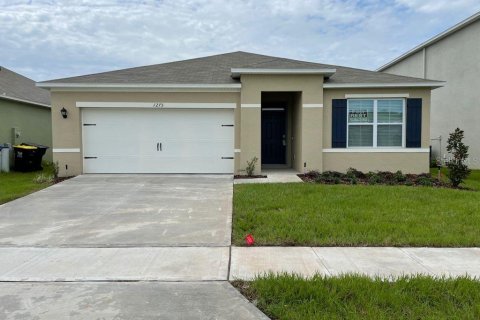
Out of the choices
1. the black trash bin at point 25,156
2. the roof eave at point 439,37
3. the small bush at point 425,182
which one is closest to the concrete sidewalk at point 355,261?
the small bush at point 425,182

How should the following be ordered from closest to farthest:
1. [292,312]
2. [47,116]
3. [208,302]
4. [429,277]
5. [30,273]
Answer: [292,312] → [208,302] → [429,277] → [30,273] → [47,116]

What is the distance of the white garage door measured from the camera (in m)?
13.2

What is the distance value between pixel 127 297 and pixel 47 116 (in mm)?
18431

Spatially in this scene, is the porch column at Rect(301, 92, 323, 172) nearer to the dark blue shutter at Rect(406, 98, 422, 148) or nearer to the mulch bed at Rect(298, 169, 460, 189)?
the mulch bed at Rect(298, 169, 460, 189)

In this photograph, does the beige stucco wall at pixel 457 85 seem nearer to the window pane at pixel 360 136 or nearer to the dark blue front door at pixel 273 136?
the window pane at pixel 360 136

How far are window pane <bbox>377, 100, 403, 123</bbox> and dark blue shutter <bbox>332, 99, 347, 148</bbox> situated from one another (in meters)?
1.25

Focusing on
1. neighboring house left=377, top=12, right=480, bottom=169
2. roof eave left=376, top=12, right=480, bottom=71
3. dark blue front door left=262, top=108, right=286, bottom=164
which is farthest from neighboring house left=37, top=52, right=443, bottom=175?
roof eave left=376, top=12, right=480, bottom=71

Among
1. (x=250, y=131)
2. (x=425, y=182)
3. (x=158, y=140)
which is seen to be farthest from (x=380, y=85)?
(x=158, y=140)

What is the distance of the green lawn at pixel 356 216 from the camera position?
5.73 metres

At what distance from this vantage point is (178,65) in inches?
617

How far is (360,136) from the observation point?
13320 mm

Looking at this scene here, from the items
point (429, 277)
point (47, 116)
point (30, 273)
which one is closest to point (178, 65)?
point (47, 116)

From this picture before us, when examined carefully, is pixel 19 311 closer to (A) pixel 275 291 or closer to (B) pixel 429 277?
(A) pixel 275 291

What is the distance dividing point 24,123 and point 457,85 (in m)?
20.5
